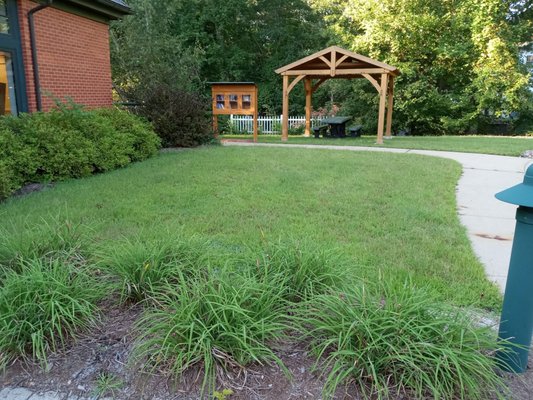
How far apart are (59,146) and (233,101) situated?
25.3 ft

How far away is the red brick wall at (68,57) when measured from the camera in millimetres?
8719

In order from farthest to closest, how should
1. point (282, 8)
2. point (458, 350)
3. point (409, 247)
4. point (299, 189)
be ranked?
1. point (282, 8)
2. point (299, 189)
3. point (409, 247)
4. point (458, 350)

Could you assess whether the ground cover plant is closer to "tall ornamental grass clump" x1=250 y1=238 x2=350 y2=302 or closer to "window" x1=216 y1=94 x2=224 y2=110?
"tall ornamental grass clump" x1=250 y1=238 x2=350 y2=302

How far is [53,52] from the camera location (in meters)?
9.27

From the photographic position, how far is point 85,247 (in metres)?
3.20

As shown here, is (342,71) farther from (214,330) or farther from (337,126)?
(214,330)

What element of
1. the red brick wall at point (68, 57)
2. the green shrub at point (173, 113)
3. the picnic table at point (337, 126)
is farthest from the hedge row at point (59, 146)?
the picnic table at point (337, 126)

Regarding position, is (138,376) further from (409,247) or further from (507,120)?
(507,120)

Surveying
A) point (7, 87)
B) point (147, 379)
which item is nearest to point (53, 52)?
point (7, 87)

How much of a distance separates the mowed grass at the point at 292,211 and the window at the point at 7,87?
271cm

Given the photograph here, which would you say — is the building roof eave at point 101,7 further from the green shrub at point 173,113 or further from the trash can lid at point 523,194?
the trash can lid at point 523,194

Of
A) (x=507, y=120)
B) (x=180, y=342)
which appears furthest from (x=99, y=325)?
(x=507, y=120)

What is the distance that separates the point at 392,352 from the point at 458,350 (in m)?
0.29

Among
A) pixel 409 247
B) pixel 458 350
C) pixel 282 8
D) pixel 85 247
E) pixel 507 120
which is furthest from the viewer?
pixel 282 8
